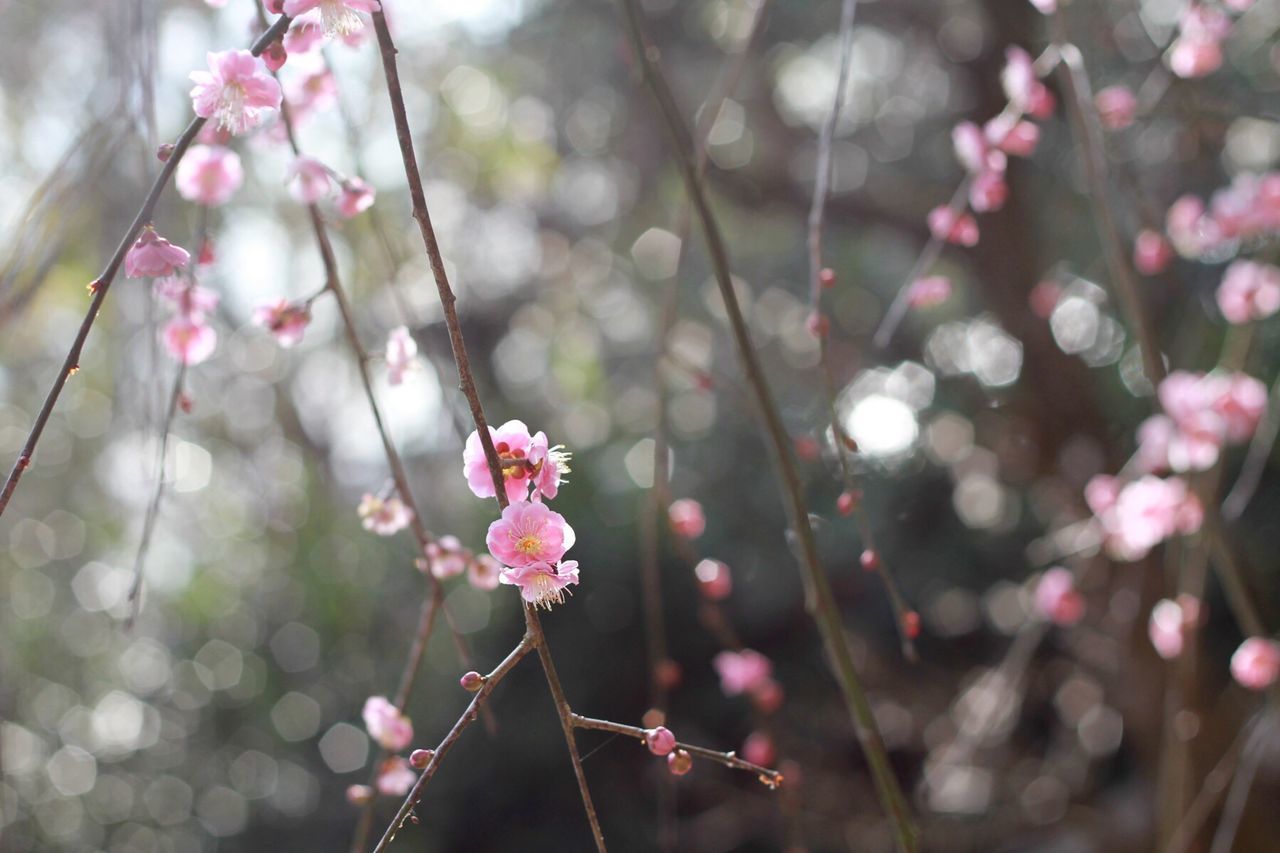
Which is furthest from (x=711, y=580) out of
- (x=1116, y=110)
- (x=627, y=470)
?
(x=627, y=470)

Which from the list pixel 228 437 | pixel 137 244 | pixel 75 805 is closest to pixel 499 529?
pixel 137 244

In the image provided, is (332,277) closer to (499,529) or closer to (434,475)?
(499,529)

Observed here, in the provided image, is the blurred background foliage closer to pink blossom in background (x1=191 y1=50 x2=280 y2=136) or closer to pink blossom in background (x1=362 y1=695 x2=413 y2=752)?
pink blossom in background (x1=362 y1=695 x2=413 y2=752)

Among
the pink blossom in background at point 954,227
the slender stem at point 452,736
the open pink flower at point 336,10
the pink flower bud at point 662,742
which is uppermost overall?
the pink blossom in background at point 954,227

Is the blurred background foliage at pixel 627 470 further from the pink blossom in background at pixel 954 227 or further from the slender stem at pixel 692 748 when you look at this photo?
the slender stem at pixel 692 748

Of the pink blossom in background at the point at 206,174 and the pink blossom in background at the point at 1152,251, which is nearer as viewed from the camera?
the pink blossom in background at the point at 206,174

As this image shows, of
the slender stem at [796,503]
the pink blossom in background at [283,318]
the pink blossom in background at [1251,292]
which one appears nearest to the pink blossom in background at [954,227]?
the slender stem at [796,503]

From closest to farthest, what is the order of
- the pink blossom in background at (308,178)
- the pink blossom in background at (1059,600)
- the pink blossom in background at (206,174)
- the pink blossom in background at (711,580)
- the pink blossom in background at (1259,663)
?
1. the pink blossom in background at (308,178)
2. the pink blossom in background at (206,174)
3. the pink blossom in background at (711,580)
4. the pink blossom in background at (1259,663)
5. the pink blossom in background at (1059,600)
